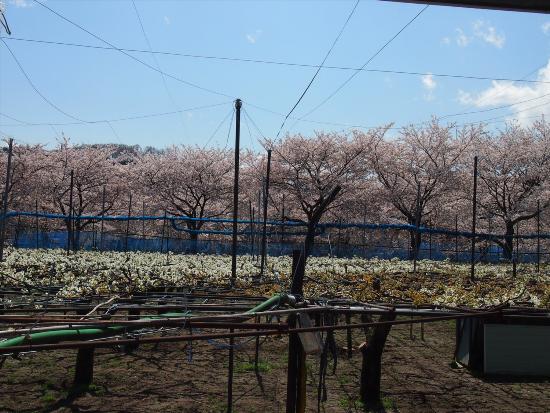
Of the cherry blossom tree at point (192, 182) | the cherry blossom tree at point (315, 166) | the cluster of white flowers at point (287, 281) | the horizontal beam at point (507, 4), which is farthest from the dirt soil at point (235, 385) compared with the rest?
the cherry blossom tree at point (192, 182)

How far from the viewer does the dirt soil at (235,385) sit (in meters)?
7.93

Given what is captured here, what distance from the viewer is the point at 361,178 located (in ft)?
140

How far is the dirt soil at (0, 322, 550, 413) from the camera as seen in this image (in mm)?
7930

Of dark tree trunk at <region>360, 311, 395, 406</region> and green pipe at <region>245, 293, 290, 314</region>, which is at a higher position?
green pipe at <region>245, 293, 290, 314</region>

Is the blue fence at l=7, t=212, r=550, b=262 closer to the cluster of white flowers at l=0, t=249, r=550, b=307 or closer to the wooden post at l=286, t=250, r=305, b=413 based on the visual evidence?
the cluster of white flowers at l=0, t=249, r=550, b=307

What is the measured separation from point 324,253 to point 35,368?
27.8 metres

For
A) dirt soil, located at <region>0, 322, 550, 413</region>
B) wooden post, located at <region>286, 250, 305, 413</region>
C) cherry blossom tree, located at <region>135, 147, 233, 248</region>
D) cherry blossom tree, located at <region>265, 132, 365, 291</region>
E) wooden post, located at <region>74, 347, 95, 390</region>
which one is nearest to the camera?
wooden post, located at <region>286, 250, 305, 413</region>

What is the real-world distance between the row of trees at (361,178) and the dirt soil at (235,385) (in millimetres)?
26081

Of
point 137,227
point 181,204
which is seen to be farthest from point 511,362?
point 137,227

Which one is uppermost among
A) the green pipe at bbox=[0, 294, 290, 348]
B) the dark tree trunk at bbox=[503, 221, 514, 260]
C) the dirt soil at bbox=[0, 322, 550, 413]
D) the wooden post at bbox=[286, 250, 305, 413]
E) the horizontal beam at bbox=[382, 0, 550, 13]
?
the horizontal beam at bbox=[382, 0, 550, 13]

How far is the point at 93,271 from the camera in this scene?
1653cm

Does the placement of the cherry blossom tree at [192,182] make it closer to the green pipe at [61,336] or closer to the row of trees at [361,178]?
the row of trees at [361,178]

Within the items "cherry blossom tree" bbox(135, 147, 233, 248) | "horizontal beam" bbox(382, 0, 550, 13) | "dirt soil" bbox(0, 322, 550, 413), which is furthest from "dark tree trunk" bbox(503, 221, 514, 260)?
"horizontal beam" bbox(382, 0, 550, 13)

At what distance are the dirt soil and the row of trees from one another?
85.6 ft
